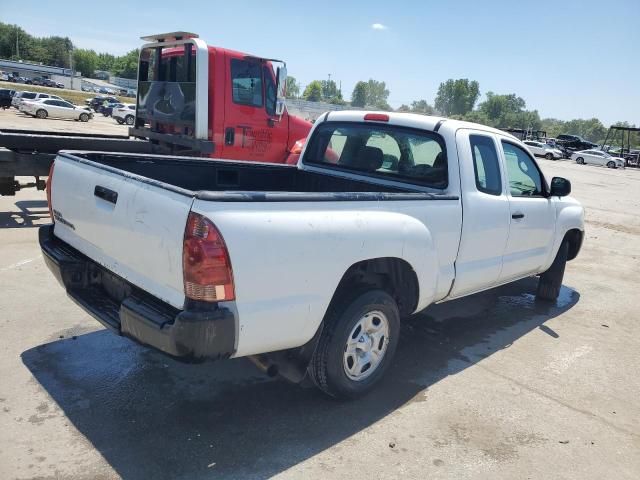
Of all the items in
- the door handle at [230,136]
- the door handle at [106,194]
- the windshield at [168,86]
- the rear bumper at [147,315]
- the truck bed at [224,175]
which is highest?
the windshield at [168,86]

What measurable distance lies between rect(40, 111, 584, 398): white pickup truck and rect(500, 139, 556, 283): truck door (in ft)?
0.07

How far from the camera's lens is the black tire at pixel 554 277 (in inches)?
242

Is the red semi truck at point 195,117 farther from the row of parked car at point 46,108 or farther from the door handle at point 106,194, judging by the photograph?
the row of parked car at point 46,108

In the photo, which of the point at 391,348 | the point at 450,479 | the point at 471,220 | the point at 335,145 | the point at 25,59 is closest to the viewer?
the point at 450,479

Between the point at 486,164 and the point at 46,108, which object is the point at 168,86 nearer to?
the point at 486,164

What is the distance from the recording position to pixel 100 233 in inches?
130

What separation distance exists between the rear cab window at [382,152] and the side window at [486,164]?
1.11 feet

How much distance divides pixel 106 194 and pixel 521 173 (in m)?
3.85

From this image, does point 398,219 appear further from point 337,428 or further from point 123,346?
point 123,346

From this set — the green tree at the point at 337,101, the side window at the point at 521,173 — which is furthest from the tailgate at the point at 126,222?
the green tree at the point at 337,101

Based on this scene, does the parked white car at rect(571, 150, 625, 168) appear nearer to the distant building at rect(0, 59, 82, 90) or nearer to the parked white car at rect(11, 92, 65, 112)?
the parked white car at rect(11, 92, 65, 112)

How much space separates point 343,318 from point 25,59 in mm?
180100

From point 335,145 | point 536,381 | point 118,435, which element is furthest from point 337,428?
point 335,145

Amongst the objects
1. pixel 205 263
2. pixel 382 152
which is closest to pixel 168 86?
pixel 382 152
